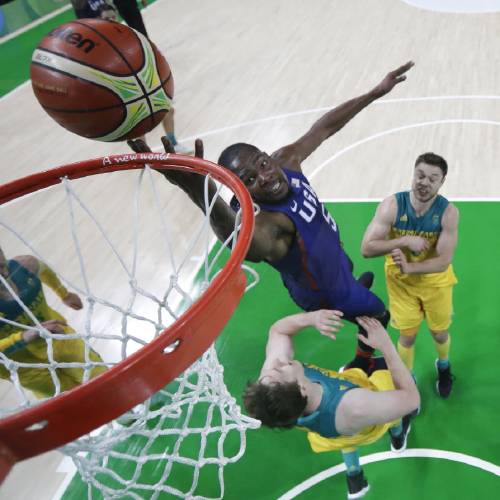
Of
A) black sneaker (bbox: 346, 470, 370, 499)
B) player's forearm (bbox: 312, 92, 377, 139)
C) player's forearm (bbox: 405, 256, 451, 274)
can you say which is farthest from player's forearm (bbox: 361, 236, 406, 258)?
black sneaker (bbox: 346, 470, 370, 499)

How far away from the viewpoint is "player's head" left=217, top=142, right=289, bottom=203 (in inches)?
87.0

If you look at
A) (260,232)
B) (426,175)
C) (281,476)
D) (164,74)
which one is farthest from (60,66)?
(281,476)

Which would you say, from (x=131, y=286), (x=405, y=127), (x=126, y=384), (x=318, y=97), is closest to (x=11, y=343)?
(x=131, y=286)

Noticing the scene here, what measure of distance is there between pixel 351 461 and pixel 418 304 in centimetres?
84

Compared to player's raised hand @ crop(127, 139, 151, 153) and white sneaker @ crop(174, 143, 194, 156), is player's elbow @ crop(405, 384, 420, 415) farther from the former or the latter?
white sneaker @ crop(174, 143, 194, 156)

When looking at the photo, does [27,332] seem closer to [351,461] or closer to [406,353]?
[351,461]

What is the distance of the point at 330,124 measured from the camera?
2.86 meters

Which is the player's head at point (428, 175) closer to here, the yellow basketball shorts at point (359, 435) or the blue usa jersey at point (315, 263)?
the blue usa jersey at point (315, 263)

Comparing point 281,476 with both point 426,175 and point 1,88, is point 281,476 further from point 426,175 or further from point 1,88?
point 1,88

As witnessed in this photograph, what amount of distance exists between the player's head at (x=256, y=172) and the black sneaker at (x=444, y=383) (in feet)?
4.63

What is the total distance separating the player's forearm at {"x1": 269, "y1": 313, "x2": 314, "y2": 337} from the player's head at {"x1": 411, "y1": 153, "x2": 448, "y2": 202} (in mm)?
832

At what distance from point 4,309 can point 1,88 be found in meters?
6.62

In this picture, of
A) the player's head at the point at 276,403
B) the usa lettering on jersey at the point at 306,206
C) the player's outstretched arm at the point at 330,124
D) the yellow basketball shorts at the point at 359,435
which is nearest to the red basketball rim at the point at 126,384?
the player's head at the point at 276,403

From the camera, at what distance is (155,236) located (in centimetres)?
445
